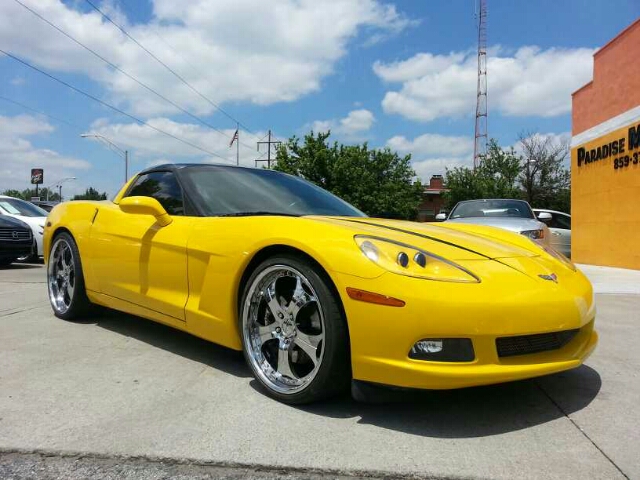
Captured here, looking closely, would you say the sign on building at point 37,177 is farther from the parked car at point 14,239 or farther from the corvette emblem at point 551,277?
the corvette emblem at point 551,277

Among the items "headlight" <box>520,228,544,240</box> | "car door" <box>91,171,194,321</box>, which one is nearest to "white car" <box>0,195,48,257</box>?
"car door" <box>91,171,194,321</box>

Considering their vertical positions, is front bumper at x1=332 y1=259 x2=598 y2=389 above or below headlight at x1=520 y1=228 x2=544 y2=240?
below

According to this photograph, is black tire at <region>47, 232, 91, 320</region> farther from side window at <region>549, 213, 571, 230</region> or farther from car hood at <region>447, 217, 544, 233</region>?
side window at <region>549, 213, 571, 230</region>

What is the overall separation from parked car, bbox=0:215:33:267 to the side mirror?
7342 mm

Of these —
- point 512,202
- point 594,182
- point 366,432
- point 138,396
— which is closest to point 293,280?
point 366,432

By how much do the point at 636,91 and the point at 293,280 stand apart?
10970mm

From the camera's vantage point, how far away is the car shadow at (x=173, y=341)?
3383mm

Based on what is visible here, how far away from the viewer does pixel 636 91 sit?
10789mm

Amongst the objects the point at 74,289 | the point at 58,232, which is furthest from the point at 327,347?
the point at 58,232

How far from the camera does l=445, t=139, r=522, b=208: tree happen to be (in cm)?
3893

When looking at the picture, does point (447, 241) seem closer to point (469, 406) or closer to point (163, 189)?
point (469, 406)

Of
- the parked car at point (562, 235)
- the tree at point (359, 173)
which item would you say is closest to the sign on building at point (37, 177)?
the tree at point (359, 173)

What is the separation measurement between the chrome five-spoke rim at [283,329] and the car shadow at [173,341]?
378mm

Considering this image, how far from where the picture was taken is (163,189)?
3807 mm
